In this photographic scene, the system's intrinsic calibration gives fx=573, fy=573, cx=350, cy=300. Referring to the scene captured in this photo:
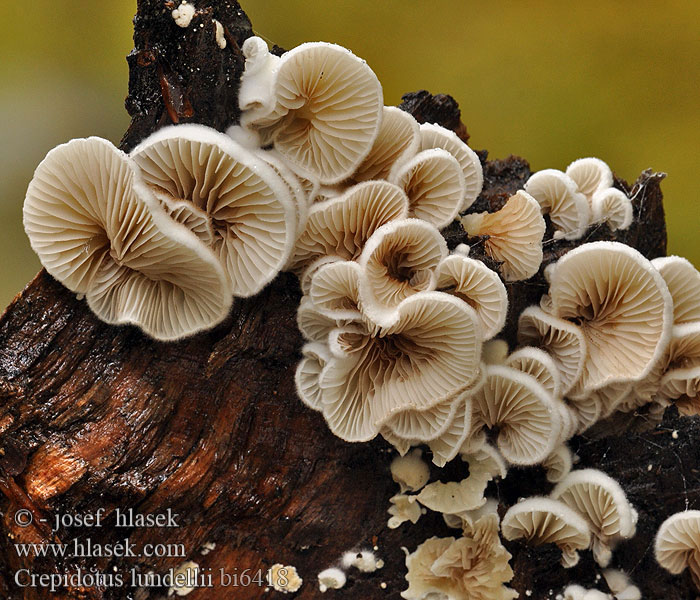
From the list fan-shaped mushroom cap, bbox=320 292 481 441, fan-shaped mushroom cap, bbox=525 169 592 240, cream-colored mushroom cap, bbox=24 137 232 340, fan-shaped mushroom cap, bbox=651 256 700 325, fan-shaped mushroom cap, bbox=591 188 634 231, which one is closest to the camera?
cream-colored mushroom cap, bbox=24 137 232 340

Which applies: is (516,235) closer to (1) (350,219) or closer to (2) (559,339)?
(2) (559,339)

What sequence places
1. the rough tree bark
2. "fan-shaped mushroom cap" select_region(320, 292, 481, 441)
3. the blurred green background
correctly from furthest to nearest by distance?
the blurred green background, the rough tree bark, "fan-shaped mushroom cap" select_region(320, 292, 481, 441)

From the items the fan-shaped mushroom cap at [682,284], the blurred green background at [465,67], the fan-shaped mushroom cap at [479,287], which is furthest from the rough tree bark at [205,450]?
the blurred green background at [465,67]

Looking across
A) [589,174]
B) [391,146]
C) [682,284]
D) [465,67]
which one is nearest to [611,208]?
[589,174]

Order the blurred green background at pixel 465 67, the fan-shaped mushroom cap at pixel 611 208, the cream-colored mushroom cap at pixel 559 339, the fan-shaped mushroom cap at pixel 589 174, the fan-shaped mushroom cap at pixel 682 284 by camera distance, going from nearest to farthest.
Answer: the cream-colored mushroom cap at pixel 559 339, the fan-shaped mushroom cap at pixel 682 284, the fan-shaped mushroom cap at pixel 611 208, the fan-shaped mushroom cap at pixel 589 174, the blurred green background at pixel 465 67

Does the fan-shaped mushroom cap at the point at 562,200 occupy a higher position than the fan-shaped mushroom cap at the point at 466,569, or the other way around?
the fan-shaped mushroom cap at the point at 562,200

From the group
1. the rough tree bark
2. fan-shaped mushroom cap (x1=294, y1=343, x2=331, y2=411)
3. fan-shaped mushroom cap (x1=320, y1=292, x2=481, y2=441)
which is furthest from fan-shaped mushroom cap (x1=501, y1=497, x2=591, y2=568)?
fan-shaped mushroom cap (x1=294, y1=343, x2=331, y2=411)

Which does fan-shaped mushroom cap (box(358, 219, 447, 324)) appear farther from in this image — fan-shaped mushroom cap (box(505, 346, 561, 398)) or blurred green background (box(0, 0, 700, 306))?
blurred green background (box(0, 0, 700, 306))

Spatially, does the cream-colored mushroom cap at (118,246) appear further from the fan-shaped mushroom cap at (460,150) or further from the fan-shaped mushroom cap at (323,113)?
the fan-shaped mushroom cap at (460,150)
